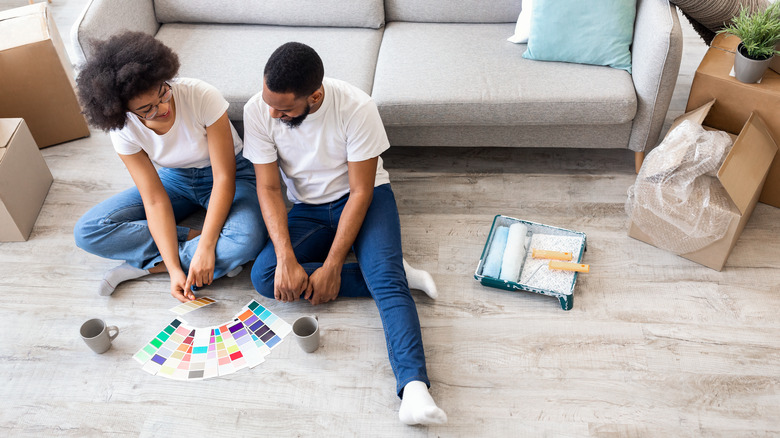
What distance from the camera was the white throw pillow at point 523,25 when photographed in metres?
2.36

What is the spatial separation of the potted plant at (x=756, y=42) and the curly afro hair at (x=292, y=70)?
1.41m

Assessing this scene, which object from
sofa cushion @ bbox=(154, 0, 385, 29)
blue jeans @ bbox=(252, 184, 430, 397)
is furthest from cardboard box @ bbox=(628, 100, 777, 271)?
sofa cushion @ bbox=(154, 0, 385, 29)

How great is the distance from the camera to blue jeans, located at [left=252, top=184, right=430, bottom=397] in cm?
179

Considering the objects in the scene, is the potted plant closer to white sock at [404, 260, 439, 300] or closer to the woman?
white sock at [404, 260, 439, 300]

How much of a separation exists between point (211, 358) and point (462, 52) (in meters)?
1.41

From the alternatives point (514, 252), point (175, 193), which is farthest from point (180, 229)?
point (514, 252)

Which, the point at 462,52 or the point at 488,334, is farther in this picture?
the point at 462,52

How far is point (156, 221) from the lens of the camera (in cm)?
202

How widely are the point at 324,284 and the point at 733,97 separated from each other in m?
1.50

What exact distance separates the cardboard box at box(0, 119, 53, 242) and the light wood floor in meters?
0.06

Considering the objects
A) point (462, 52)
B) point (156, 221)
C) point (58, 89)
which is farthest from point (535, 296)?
point (58, 89)

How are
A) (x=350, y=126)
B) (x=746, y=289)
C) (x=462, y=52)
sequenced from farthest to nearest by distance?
1. (x=462, y=52)
2. (x=746, y=289)
3. (x=350, y=126)

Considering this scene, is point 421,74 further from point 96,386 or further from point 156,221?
point 96,386

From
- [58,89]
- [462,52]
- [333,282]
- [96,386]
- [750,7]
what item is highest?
[750,7]
